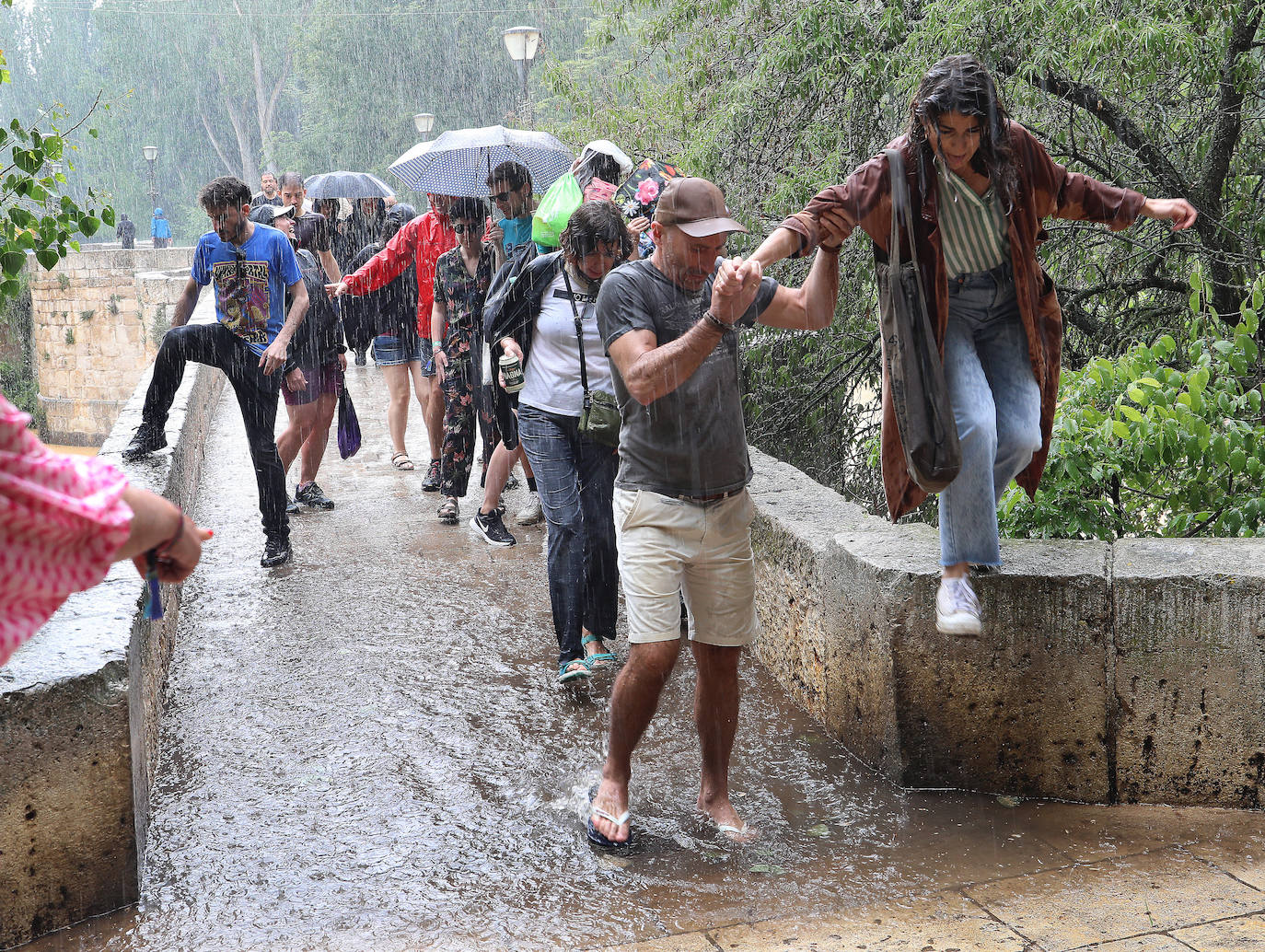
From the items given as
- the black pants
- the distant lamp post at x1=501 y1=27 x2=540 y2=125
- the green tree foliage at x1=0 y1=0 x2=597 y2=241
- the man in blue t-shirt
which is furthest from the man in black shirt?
the green tree foliage at x1=0 y1=0 x2=597 y2=241

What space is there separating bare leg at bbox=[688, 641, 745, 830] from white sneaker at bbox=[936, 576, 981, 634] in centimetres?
61

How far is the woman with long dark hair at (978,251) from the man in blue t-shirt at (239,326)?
3662mm

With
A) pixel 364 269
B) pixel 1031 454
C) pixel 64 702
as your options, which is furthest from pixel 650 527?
pixel 364 269

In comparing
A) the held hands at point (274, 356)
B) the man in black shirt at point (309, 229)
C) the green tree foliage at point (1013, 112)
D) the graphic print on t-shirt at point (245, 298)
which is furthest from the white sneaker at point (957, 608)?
the man in black shirt at point (309, 229)

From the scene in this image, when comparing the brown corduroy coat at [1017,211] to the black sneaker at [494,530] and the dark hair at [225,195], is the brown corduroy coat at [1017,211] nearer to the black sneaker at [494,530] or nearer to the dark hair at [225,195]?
the dark hair at [225,195]

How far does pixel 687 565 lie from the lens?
12.2ft

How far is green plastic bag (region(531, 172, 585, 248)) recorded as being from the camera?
17.9 ft

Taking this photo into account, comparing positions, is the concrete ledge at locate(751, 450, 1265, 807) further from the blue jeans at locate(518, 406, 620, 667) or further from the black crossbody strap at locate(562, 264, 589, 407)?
the black crossbody strap at locate(562, 264, 589, 407)

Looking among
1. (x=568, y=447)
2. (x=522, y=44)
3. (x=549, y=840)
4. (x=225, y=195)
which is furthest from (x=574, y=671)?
(x=522, y=44)

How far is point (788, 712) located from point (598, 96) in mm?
9981

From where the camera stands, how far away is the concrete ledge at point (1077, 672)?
12.2 feet

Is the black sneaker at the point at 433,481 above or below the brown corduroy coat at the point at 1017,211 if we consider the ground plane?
below

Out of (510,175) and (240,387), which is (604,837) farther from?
(510,175)

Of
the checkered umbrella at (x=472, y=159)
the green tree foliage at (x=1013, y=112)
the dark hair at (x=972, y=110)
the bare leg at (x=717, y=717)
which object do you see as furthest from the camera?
the checkered umbrella at (x=472, y=159)
